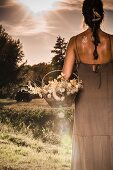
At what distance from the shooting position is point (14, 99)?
A: 6605 mm

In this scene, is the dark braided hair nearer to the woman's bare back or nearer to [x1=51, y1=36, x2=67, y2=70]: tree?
the woman's bare back

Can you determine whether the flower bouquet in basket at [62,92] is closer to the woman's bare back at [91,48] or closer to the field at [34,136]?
the woman's bare back at [91,48]

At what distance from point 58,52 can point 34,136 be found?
1228 mm

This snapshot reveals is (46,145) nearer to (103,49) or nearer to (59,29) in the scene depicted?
(59,29)

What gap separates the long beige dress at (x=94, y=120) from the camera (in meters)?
3.45

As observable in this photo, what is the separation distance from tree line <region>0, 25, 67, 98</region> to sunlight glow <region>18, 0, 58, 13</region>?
0.45 metres

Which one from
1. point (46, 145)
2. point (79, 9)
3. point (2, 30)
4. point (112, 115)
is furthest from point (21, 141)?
point (112, 115)

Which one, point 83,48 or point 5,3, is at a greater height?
point 5,3

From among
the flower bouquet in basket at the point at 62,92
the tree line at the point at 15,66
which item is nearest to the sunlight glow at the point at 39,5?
the tree line at the point at 15,66

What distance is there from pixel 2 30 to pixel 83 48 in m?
3.30

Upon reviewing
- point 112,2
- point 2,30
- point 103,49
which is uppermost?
point 112,2

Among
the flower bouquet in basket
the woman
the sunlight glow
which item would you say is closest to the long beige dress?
the woman

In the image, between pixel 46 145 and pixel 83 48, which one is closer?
pixel 83 48

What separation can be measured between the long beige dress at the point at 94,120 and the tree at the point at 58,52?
3.00 meters
